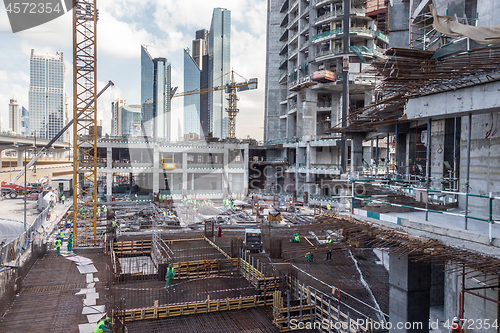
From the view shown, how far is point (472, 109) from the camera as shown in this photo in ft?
33.4

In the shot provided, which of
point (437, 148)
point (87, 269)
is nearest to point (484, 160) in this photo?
point (437, 148)

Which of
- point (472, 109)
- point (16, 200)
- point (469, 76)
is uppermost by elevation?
point (469, 76)

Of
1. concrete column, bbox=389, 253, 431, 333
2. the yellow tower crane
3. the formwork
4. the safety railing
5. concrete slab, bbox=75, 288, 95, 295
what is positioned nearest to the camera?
concrete column, bbox=389, 253, 431, 333

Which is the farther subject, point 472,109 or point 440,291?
point 440,291

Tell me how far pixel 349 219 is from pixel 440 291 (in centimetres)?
878

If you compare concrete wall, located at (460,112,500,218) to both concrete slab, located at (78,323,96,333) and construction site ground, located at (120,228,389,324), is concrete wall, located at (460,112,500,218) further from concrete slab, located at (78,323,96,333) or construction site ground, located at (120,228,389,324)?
concrete slab, located at (78,323,96,333)

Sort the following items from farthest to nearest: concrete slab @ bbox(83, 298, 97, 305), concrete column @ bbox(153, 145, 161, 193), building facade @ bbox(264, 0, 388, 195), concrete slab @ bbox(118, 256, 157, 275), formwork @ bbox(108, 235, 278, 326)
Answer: concrete column @ bbox(153, 145, 161, 193), building facade @ bbox(264, 0, 388, 195), concrete slab @ bbox(118, 256, 157, 275), concrete slab @ bbox(83, 298, 97, 305), formwork @ bbox(108, 235, 278, 326)

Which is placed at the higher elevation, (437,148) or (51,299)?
(437,148)

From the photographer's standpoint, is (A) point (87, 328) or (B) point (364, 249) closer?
(A) point (87, 328)

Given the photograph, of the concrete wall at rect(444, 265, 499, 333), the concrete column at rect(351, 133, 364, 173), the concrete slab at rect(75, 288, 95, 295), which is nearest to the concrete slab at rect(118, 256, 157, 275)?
the concrete slab at rect(75, 288, 95, 295)

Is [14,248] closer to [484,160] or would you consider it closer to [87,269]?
[87,269]

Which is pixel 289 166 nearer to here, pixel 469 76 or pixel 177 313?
pixel 177 313

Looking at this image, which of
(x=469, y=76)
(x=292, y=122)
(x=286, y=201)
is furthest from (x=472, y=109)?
(x=292, y=122)

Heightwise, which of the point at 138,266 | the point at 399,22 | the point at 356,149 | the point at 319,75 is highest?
the point at 319,75
